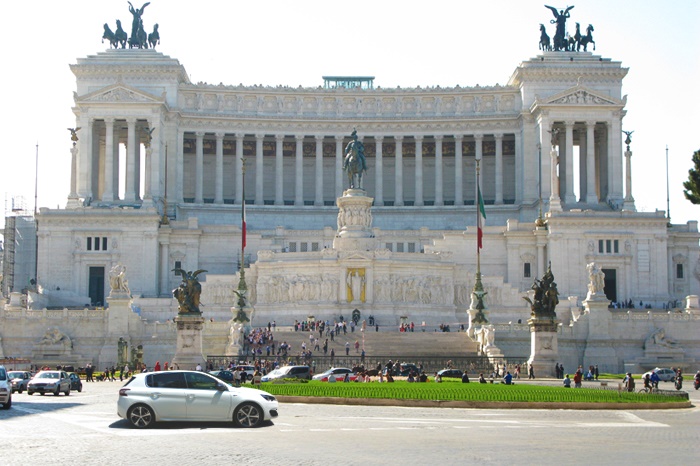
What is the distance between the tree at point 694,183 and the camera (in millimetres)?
51125

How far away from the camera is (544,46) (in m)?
124

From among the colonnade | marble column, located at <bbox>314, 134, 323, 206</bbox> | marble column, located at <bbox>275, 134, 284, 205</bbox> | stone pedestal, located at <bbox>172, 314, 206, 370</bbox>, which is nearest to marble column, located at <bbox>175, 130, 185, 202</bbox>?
the colonnade

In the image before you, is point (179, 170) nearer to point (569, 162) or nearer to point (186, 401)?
point (569, 162)

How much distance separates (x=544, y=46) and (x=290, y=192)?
32.4m

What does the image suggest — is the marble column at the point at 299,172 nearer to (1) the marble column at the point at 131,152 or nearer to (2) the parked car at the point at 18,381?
(1) the marble column at the point at 131,152

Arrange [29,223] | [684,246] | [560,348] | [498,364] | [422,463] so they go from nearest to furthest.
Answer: [422,463]
[498,364]
[560,348]
[684,246]
[29,223]

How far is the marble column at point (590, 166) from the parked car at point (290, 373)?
64.3 m

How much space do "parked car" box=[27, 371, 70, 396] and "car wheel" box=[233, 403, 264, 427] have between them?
19.9 m

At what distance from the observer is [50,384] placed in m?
49.5

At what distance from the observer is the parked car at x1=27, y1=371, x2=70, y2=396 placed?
162ft

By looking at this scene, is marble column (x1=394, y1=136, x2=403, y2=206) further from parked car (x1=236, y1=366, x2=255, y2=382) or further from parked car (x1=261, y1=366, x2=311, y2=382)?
parked car (x1=261, y1=366, x2=311, y2=382)

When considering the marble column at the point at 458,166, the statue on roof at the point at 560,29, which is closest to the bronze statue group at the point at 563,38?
the statue on roof at the point at 560,29

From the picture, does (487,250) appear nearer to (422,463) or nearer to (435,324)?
(435,324)

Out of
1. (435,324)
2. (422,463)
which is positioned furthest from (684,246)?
(422,463)
